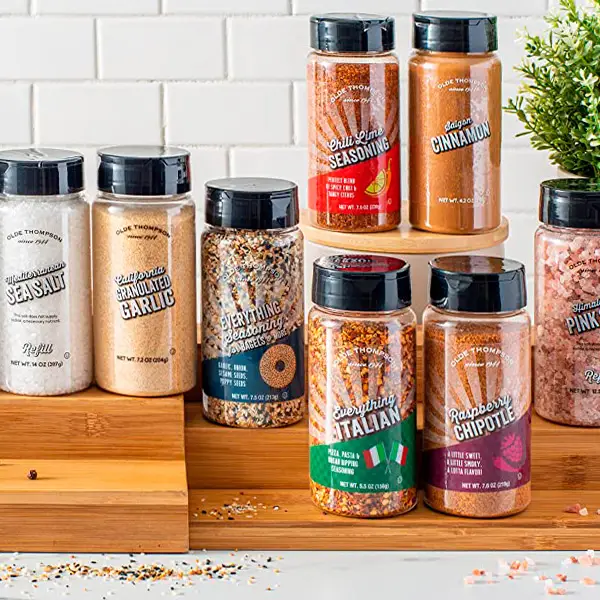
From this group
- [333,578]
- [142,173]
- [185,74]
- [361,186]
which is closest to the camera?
[333,578]

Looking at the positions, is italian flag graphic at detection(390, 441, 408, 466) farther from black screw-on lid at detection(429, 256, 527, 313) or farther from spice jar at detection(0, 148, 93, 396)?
spice jar at detection(0, 148, 93, 396)

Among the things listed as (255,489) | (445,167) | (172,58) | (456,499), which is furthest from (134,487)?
(172,58)

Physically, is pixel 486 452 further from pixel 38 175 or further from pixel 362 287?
pixel 38 175

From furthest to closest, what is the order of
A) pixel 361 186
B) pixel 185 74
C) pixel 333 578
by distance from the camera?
pixel 185 74 → pixel 361 186 → pixel 333 578

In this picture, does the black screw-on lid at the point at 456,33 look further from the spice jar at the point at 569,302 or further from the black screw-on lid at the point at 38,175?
the black screw-on lid at the point at 38,175

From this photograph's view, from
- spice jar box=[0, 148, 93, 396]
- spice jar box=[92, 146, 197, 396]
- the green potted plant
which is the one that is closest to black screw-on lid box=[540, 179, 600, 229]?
the green potted plant

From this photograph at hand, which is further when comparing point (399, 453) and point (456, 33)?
point (456, 33)

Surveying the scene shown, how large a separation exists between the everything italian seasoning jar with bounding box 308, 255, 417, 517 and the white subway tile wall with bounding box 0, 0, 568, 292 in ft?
2.68

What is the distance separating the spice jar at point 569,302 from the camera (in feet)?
3.96

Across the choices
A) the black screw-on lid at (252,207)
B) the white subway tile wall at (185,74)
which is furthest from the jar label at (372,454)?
the white subway tile wall at (185,74)

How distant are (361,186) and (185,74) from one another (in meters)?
0.72

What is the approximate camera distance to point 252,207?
120 cm

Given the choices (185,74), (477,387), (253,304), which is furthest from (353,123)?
(185,74)

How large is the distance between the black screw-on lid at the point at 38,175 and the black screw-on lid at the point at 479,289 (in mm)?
368
